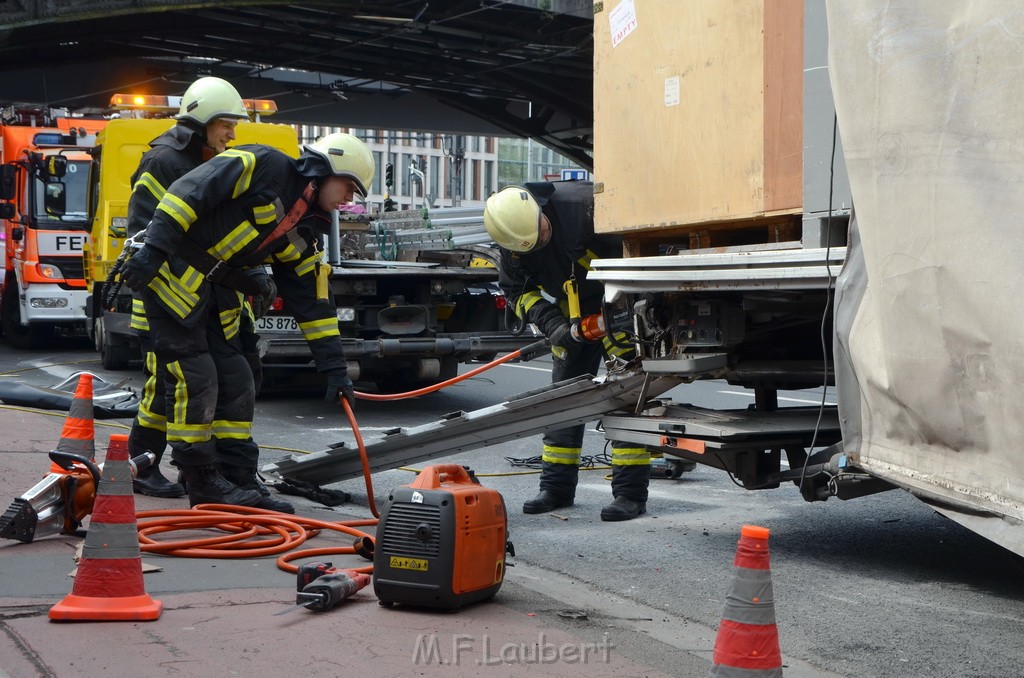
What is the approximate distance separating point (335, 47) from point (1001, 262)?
19.2 m

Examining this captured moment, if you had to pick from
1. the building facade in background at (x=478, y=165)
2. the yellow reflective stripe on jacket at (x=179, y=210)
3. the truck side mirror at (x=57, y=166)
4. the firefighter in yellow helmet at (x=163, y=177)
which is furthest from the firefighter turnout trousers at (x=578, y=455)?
the building facade in background at (x=478, y=165)

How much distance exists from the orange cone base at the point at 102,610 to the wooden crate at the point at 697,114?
2.66m

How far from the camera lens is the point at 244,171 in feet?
18.5

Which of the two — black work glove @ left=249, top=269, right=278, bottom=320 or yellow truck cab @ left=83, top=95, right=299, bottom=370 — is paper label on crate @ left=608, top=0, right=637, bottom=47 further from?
yellow truck cab @ left=83, top=95, right=299, bottom=370

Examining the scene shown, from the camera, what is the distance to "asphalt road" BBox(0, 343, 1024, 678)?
3.94 metres

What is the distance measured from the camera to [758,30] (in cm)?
475

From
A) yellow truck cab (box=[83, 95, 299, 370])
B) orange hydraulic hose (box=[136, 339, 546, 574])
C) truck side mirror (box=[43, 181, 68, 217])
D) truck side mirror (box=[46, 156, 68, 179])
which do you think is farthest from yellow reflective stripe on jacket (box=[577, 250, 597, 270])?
truck side mirror (box=[43, 181, 68, 217])

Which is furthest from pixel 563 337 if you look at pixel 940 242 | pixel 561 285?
pixel 940 242

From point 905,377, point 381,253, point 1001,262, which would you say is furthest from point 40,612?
point 381,253

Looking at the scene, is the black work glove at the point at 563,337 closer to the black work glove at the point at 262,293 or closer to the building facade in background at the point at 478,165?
the black work glove at the point at 262,293

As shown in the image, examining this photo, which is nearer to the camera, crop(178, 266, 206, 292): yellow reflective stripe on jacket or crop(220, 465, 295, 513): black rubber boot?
crop(178, 266, 206, 292): yellow reflective stripe on jacket

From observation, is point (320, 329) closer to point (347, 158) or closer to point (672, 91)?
point (347, 158)

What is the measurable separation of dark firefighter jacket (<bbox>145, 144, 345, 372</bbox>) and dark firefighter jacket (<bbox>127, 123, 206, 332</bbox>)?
2.68 feet

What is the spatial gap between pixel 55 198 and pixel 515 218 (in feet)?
33.8
